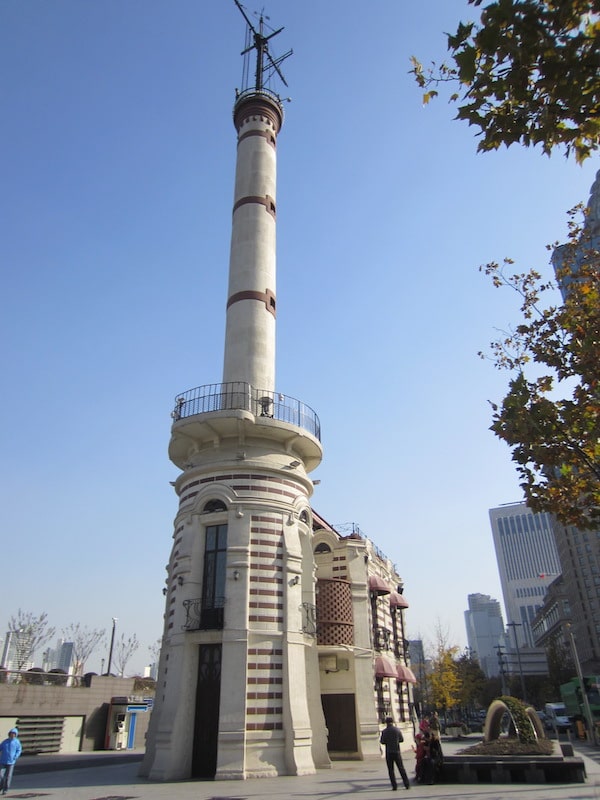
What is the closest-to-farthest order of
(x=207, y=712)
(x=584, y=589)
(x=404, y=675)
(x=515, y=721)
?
(x=515, y=721) < (x=207, y=712) < (x=404, y=675) < (x=584, y=589)

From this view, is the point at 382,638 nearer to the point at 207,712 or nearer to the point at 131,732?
the point at 207,712

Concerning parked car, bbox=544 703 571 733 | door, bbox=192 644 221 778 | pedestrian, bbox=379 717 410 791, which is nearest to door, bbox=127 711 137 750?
door, bbox=192 644 221 778

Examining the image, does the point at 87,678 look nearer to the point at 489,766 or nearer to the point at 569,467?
the point at 489,766

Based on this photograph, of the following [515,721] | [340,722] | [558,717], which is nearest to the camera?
[515,721]

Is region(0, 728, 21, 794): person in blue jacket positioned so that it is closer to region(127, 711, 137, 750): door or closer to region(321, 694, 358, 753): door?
region(321, 694, 358, 753): door

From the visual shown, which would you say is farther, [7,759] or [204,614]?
[204,614]

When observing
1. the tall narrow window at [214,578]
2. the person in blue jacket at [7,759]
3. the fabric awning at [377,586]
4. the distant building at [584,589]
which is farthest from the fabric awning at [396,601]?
the distant building at [584,589]

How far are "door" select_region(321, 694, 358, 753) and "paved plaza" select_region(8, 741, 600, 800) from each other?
214 centimetres

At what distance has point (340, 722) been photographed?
26.4 m

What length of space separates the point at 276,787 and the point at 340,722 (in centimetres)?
1050

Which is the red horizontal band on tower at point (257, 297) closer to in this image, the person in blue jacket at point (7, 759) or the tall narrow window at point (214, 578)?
the tall narrow window at point (214, 578)

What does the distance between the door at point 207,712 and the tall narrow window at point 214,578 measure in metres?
0.97

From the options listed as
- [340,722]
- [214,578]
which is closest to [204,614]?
[214,578]

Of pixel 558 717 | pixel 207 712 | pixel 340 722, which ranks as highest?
pixel 207 712
